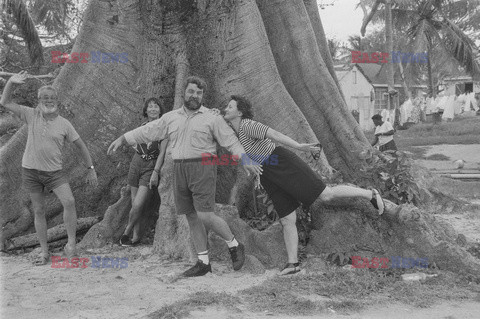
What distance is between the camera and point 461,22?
1690 inches

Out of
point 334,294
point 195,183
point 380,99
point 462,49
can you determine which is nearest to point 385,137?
point 195,183

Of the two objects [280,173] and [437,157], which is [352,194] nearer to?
[280,173]

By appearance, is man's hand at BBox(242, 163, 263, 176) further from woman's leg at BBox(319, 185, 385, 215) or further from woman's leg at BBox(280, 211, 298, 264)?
woman's leg at BBox(319, 185, 385, 215)

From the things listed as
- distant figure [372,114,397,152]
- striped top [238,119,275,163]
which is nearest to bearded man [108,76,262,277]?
striped top [238,119,275,163]

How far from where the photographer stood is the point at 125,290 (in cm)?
491

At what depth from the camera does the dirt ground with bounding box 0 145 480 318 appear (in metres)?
4.36

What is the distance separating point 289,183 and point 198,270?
3.94ft

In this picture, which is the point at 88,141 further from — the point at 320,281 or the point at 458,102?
the point at 458,102

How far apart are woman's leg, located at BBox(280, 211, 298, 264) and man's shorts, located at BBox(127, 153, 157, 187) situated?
1.86 meters

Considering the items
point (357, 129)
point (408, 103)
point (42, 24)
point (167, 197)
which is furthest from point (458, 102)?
point (167, 197)

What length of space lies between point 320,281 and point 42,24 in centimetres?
2337

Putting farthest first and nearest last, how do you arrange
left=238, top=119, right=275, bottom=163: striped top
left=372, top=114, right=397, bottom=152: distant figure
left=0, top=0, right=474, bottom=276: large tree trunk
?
left=372, top=114, right=397, bottom=152: distant figure, left=0, top=0, right=474, bottom=276: large tree trunk, left=238, top=119, right=275, bottom=163: striped top

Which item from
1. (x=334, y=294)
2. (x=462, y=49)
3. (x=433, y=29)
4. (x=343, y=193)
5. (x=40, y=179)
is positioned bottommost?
(x=334, y=294)

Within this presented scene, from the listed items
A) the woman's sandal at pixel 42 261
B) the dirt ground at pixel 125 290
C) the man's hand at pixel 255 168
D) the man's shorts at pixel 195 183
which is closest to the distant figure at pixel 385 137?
the man's hand at pixel 255 168
